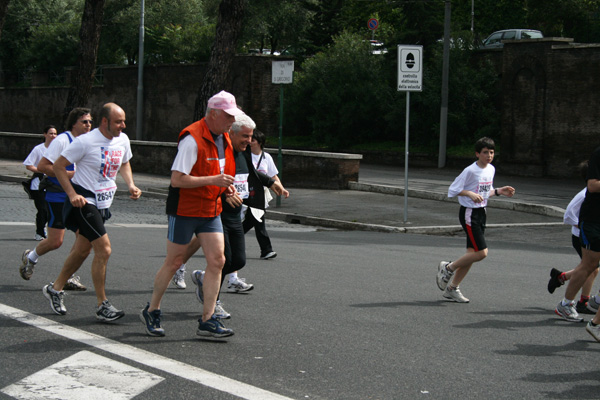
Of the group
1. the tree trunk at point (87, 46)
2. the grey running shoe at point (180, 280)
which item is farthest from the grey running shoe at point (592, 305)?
the tree trunk at point (87, 46)

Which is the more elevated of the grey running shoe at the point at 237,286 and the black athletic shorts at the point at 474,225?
the black athletic shorts at the point at 474,225

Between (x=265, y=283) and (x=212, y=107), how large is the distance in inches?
136

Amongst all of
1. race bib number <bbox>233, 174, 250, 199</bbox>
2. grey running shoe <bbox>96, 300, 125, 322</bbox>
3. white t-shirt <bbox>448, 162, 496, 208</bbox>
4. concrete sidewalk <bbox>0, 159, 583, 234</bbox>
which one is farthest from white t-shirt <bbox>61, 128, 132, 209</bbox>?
concrete sidewalk <bbox>0, 159, 583, 234</bbox>

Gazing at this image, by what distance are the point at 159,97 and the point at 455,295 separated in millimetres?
36915

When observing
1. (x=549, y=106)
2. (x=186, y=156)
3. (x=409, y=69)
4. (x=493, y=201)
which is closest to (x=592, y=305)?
(x=186, y=156)

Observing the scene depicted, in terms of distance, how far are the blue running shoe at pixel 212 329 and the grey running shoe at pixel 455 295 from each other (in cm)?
294

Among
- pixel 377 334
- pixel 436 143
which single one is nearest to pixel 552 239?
pixel 377 334

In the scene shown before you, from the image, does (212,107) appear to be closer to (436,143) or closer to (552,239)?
(552,239)

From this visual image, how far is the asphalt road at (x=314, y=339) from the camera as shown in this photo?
208 inches

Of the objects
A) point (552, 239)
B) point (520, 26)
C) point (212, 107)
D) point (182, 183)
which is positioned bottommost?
point (552, 239)

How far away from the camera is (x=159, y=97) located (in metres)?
43.7

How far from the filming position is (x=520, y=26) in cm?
5069

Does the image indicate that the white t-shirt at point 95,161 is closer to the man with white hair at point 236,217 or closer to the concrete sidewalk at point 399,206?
the man with white hair at point 236,217

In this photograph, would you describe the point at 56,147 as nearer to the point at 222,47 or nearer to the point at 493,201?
the point at 493,201
